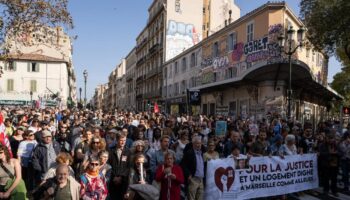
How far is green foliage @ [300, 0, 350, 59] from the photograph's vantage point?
827 inches

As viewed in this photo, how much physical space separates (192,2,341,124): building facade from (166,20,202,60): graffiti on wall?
18407 millimetres

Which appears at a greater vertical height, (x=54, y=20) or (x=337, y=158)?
(x=54, y=20)

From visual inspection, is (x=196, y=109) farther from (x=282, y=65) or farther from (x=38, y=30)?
(x=38, y=30)

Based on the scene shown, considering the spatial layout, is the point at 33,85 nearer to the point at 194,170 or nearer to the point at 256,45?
the point at 256,45

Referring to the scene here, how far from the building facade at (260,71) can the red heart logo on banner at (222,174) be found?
1236cm

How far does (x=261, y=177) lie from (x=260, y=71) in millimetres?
13675

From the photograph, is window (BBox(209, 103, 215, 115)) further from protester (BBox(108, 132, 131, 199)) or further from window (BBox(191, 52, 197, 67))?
protester (BBox(108, 132, 131, 199))

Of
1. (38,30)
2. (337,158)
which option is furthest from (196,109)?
(337,158)

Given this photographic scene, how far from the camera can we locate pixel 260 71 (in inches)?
869

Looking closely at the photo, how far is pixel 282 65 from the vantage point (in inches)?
805

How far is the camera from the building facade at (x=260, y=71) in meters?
22.9

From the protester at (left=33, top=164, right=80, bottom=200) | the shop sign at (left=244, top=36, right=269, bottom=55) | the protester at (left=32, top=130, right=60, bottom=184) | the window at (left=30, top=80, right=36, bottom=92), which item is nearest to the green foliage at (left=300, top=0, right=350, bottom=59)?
the shop sign at (left=244, top=36, right=269, bottom=55)

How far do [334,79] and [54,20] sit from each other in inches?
1950

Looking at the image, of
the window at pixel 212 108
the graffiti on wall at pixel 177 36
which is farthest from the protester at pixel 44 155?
the graffiti on wall at pixel 177 36
